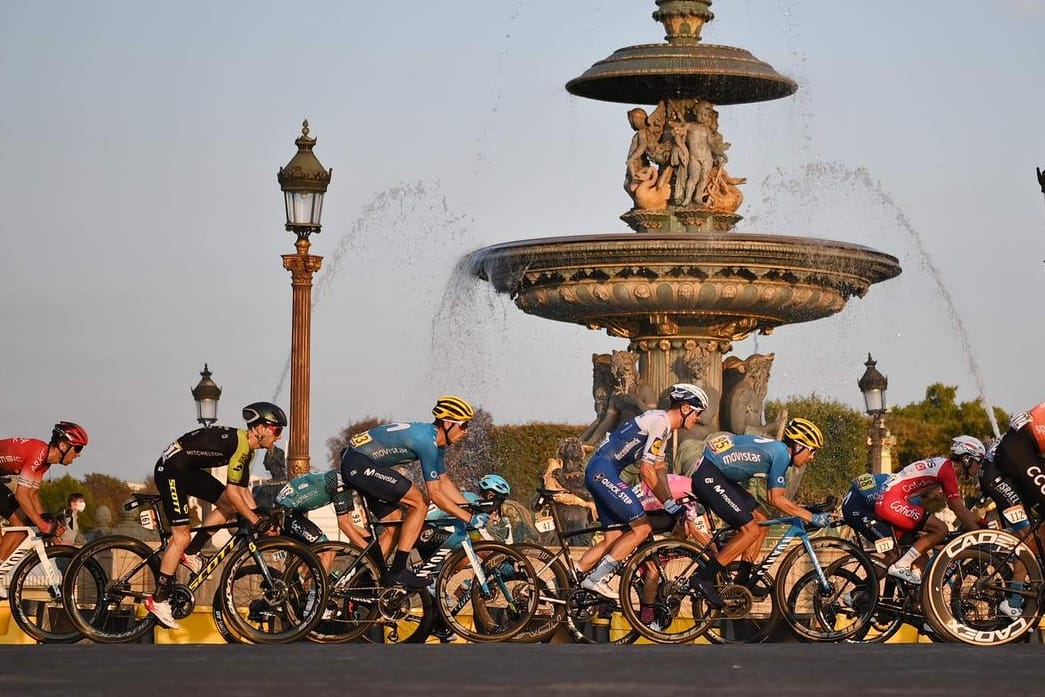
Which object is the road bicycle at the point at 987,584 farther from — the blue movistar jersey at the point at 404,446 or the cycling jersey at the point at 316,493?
the cycling jersey at the point at 316,493

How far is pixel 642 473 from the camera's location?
15633 millimetres

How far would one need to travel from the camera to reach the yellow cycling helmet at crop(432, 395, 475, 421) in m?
15.2

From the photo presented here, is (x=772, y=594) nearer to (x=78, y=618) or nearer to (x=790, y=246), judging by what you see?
(x=78, y=618)

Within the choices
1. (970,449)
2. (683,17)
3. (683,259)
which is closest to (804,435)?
(970,449)

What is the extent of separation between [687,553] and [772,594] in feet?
2.00

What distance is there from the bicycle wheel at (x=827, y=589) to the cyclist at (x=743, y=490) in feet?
0.62

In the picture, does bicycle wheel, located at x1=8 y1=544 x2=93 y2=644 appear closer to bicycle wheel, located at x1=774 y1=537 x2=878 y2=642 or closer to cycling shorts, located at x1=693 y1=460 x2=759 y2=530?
cycling shorts, located at x1=693 y1=460 x2=759 y2=530

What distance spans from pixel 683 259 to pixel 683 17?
14.8 ft

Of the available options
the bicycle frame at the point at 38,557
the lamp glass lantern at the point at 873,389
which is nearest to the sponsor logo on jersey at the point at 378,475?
the bicycle frame at the point at 38,557

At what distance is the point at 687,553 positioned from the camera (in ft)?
49.6

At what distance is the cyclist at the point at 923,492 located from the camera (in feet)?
51.8

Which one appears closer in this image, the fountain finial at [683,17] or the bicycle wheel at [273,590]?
the bicycle wheel at [273,590]

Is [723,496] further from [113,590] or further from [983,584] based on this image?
[113,590]

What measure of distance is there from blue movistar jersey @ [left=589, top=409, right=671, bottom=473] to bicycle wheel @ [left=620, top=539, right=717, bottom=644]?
754 millimetres
